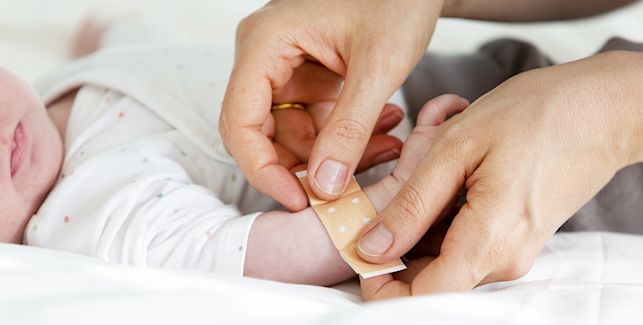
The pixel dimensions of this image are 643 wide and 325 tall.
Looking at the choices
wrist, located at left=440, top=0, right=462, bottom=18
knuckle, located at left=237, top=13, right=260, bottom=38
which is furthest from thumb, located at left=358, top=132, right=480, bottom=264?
wrist, located at left=440, top=0, right=462, bottom=18

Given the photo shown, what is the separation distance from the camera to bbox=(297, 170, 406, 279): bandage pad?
0.85m

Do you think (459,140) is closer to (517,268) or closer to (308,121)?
(517,268)

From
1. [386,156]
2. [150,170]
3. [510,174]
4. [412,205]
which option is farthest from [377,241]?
[150,170]

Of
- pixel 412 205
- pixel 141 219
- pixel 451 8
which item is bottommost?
pixel 141 219

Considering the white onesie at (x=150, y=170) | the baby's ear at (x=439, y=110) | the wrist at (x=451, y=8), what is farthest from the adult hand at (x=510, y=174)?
the wrist at (x=451, y=8)

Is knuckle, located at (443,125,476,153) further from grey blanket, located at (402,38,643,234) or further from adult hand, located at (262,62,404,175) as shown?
grey blanket, located at (402,38,643,234)

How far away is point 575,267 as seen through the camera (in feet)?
3.00

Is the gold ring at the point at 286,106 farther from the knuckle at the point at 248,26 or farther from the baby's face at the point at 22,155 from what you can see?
the baby's face at the point at 22,155

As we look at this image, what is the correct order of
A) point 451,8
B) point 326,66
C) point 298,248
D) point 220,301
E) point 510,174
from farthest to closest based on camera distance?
point 451,8 < point 326,66 < point 298,248 < point 510,174 < point 220,301

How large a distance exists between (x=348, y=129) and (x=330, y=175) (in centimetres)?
6

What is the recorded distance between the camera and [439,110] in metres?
0.98

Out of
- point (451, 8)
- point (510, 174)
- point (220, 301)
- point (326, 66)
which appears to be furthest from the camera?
point (451, 8)

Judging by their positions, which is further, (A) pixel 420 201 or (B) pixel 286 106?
(B) pixel 286 106

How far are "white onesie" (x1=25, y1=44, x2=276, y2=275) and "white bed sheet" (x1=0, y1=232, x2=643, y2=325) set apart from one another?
0.57 ft
